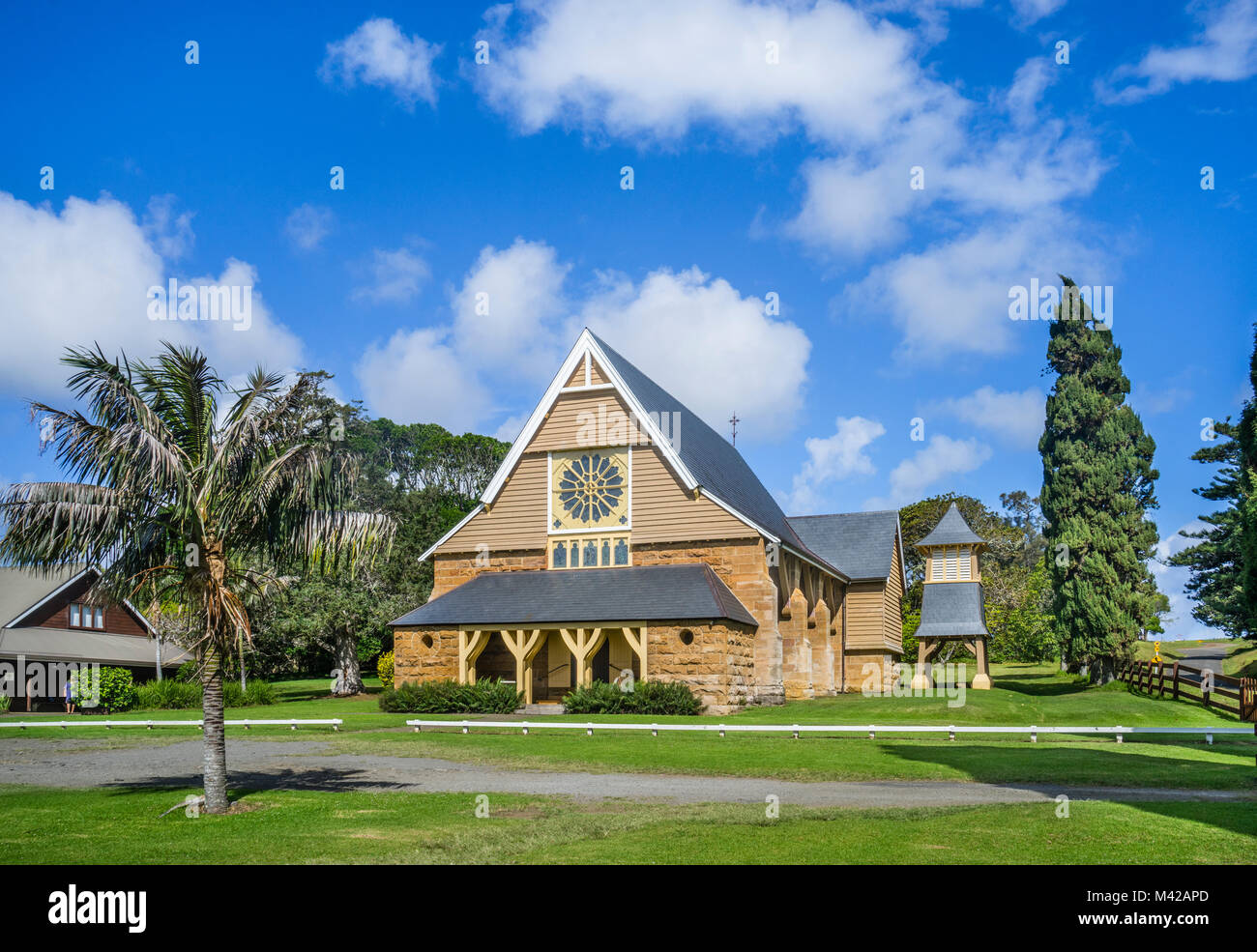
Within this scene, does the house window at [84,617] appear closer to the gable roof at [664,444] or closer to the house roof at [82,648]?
the house roof at [82,648]

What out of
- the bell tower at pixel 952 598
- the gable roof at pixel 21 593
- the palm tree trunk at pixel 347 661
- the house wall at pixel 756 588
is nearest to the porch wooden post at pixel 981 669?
the bell tower at pixel 952 598

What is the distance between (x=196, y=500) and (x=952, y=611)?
129ft

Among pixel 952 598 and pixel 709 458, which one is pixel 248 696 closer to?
pixel 709 458

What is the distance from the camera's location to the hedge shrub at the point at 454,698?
32844mm

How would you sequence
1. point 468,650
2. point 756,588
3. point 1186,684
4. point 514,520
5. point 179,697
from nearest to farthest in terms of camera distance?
1. point 468,650
2. point 756,588
3. point 514,520
4. point 1186,684
5. point 179,697

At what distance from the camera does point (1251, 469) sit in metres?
18.7

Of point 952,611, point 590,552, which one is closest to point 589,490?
point 590,552

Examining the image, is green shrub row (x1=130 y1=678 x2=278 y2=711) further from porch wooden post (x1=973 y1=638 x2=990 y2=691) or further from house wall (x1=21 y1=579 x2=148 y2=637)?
porch wooden post (x1=973 y1=638 x2=990 y2=691)

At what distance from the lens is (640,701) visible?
31203 mm

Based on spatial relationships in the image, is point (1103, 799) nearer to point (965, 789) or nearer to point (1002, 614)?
point (965, 789)

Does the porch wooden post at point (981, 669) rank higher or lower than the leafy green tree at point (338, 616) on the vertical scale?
lower

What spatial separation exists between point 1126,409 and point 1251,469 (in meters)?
29.4

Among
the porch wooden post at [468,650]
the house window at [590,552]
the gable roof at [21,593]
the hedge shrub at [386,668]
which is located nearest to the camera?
the porch wooden post at [468,650]

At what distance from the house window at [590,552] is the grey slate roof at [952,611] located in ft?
54.2
